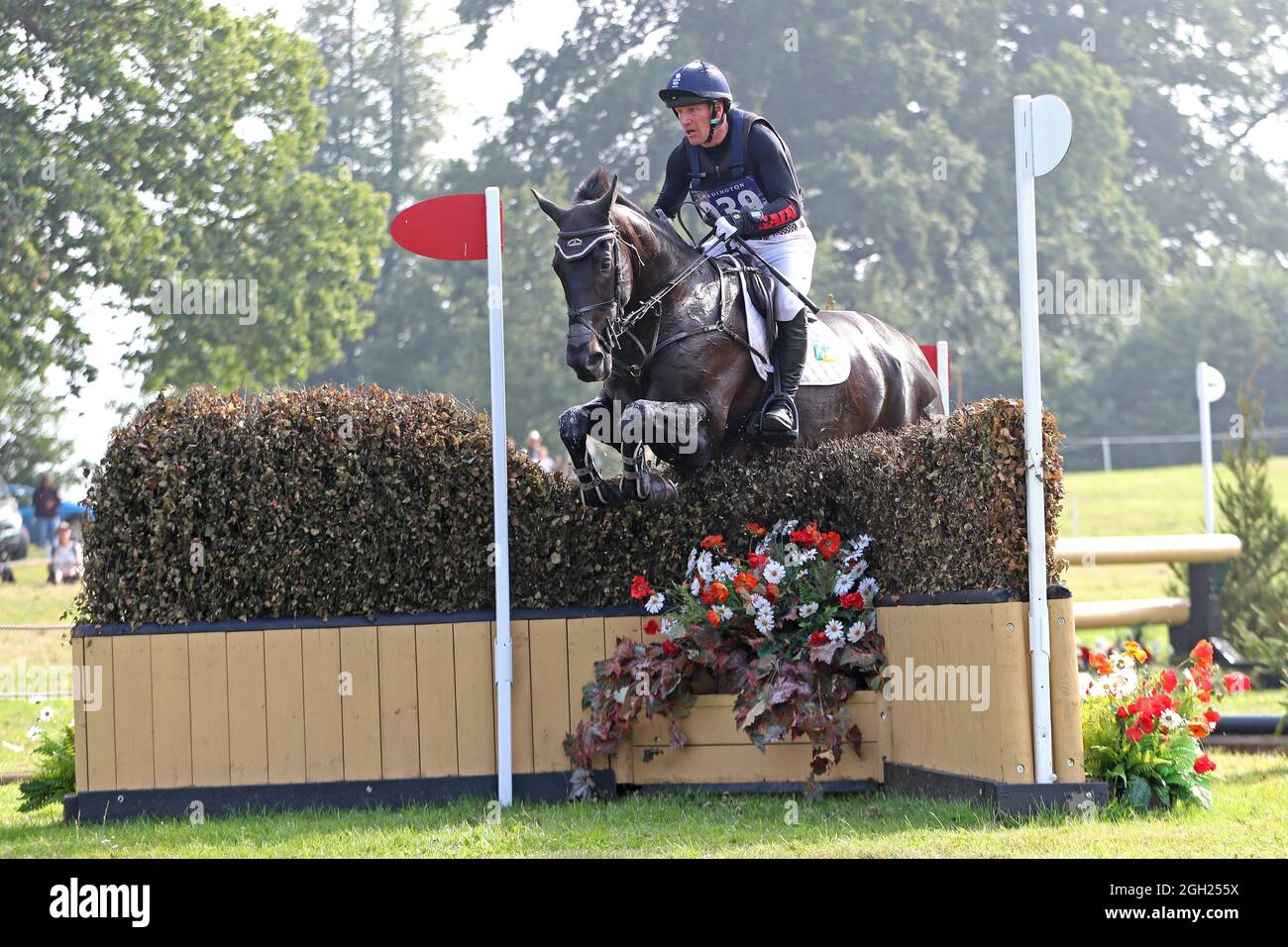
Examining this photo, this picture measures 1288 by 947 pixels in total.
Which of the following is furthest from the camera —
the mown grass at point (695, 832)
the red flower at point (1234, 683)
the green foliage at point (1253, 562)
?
the green foliage at point (1253, 562)

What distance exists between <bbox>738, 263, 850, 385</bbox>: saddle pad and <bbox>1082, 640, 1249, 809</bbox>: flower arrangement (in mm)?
2193

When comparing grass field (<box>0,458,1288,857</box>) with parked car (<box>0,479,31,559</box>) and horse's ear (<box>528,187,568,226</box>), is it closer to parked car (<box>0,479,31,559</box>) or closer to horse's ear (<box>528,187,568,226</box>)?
horse's ear (<box>528,187,568,226</box>)

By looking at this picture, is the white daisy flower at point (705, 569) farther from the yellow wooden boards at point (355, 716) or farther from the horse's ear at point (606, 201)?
the horse's ear at point (606, 201)

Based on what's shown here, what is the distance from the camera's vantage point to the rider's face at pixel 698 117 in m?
7.29

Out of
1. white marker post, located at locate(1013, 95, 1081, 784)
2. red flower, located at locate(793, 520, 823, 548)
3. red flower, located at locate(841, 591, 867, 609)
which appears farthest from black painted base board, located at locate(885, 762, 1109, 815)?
red flower, located at locate(793, 520, 823, 548)

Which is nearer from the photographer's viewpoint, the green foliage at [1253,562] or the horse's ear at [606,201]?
the horse's ear at [606,201]

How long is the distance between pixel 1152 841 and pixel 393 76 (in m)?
46.0

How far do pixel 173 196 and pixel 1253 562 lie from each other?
19375 millimetres

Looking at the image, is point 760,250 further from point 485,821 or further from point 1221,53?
point 1221,53

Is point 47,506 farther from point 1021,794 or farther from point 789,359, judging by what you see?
point 1021,794

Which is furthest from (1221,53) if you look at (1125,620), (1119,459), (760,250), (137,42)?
(760,250)

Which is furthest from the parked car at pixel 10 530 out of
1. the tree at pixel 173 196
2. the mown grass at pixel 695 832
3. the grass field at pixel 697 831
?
the mown grass at pixel 695 832

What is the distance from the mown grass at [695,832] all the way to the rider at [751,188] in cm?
203

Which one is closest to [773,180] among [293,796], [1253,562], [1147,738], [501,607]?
[501,607]
